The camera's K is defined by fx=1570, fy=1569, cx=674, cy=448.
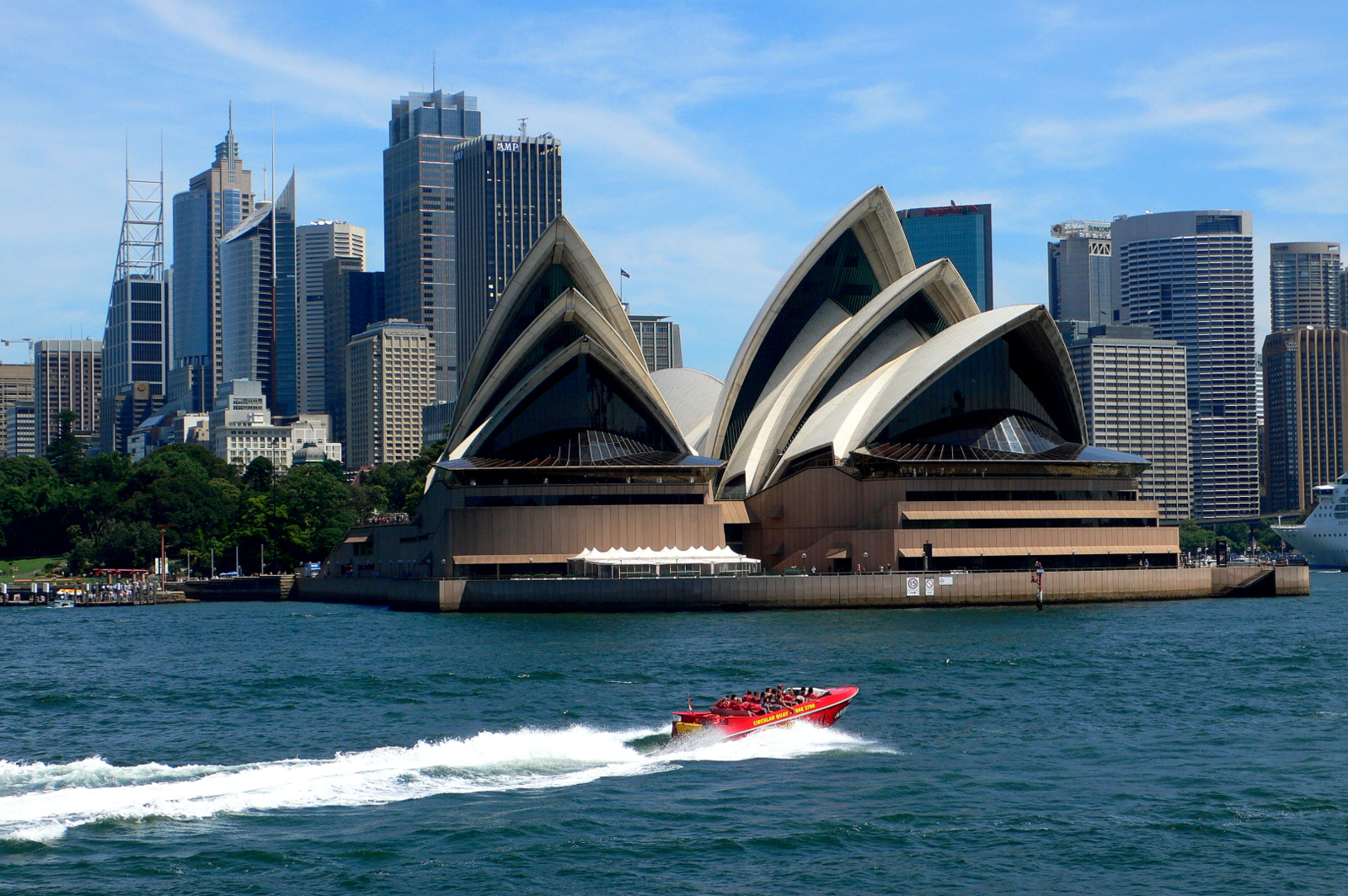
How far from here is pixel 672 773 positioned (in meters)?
34.0

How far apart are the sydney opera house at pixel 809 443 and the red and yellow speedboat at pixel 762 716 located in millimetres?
44130

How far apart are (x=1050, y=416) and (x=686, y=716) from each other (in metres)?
63.7

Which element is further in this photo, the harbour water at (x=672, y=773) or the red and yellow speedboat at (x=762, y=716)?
the red and yellow speedboat at (x=762, y=716)

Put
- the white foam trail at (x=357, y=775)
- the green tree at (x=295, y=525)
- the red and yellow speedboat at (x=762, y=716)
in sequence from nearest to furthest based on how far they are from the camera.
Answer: the white foam trail at (x=357, y=775)
the red and yellow speedboat at (x=762, y=716)
the green tree at (x=295, y=525)

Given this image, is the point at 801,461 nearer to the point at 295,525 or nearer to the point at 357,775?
the point at 295,525

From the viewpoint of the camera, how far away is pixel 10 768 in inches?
1318

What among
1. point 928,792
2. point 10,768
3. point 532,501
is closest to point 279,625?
point 532,501

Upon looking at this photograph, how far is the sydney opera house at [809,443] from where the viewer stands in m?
85.6

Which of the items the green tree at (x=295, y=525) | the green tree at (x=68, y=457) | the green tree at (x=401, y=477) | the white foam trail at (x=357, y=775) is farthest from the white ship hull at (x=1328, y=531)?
the white foam trail at (x=357, y=775)

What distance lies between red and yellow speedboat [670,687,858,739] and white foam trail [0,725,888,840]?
28 centimetres

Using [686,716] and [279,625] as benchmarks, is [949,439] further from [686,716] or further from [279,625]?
[686,716]

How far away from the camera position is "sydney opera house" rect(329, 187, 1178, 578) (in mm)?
85562

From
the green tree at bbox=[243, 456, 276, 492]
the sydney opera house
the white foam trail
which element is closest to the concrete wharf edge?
the sydney opera house

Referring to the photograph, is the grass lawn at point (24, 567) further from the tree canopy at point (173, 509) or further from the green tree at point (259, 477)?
the green tree at point (259, 477)
